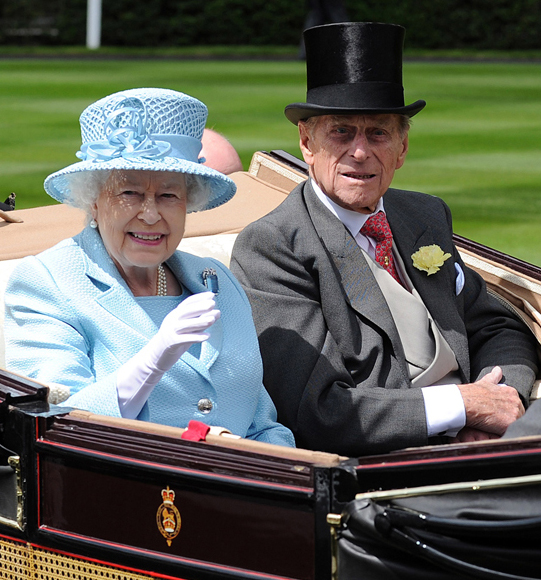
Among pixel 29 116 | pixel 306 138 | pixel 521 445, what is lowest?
pixel 29 116

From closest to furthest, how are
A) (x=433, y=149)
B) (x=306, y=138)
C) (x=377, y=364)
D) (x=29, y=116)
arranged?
(x=377, y=364), (x=306, y=138), (x=433, y=149), (x=29, y=116)

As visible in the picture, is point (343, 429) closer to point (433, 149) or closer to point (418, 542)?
point (418, 542)

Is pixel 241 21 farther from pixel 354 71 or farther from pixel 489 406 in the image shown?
pixel 489 406

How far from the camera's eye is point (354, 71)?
2.93 m

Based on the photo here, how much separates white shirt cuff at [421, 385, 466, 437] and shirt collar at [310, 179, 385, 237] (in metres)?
0.49

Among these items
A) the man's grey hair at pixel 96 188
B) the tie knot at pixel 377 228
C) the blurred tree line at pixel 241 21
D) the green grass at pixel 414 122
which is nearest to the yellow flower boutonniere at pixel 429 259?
the tie knot at pixel 377 228

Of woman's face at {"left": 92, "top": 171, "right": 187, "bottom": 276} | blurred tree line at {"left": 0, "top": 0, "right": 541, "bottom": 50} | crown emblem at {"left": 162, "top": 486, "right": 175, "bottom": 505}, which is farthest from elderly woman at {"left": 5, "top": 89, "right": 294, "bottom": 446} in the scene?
blurred tree line at {"left": 0, "top": 0, "right": 541, "bottom": 50}

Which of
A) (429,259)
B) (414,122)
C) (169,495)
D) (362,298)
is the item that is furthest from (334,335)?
(414,122)

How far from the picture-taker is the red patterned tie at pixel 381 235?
2951 mm

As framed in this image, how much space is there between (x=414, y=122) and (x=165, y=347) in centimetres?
1079

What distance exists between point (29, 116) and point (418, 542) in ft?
38.0

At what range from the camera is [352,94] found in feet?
9.45

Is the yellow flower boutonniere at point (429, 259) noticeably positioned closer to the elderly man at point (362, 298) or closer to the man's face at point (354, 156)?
the elderly man at point (362, 298)

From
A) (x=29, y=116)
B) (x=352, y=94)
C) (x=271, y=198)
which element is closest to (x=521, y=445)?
(x=352, y=94)
